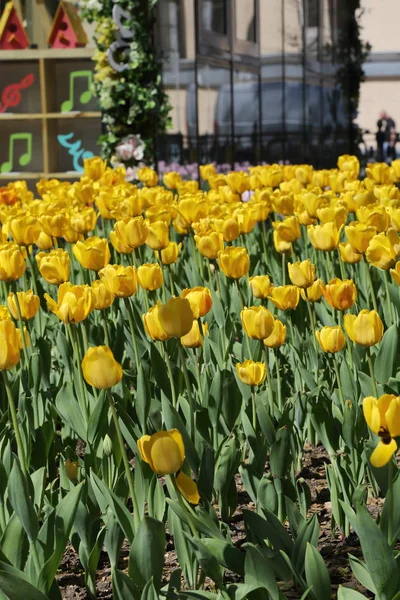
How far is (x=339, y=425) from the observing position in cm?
230

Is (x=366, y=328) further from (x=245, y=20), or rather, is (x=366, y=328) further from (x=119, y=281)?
(x=245, y=20)

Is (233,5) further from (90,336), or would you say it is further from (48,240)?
(90,336)

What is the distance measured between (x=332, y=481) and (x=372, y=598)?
0.34 metres

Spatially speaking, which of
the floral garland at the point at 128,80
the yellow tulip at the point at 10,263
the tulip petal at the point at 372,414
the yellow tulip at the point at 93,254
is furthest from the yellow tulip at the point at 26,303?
the floral garland at the point at 128,80

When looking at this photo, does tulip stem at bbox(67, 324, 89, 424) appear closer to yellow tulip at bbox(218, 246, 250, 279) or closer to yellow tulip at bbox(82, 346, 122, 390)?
yellow tulip at bbox(218, 246, 250, 279)

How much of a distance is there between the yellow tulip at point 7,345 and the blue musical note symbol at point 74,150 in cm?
644

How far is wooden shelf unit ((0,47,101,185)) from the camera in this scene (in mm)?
7941

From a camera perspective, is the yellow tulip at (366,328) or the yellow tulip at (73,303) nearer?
the yellow tulip at (366,328)

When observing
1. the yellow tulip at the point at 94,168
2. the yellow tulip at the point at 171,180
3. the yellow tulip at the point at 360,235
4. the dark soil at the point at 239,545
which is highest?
the yellow tulip at the point at 94,168

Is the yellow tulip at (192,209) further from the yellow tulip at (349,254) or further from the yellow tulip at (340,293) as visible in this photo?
the yellow tulip at (340,293)

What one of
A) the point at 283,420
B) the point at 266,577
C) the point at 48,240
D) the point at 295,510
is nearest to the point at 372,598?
the point at 295,510

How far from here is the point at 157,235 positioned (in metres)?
2.77

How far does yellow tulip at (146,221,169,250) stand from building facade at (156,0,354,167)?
4.57 m

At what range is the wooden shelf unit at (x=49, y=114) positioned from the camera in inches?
313
